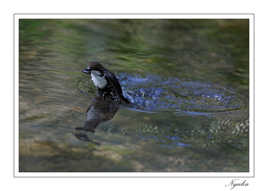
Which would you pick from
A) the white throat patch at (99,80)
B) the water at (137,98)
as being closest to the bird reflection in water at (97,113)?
the water at (137,98)

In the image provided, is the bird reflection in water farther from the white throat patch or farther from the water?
the white throat patch

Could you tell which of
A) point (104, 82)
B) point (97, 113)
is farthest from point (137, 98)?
point (97, 113)

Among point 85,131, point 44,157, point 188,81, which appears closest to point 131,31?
point 188,81

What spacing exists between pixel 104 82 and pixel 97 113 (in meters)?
0.99

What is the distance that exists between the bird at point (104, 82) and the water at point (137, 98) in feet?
0.75

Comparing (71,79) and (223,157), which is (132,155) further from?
(71,79)

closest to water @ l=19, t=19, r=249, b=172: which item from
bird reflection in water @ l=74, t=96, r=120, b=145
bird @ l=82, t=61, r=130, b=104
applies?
bird reflection in water @ l=74, t=96, r=120, b=145

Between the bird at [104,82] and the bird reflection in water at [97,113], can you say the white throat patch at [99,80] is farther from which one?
the bird reflection in water at [97,113]

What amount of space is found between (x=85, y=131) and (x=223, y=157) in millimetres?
1931

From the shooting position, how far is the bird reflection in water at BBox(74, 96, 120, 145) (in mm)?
5172

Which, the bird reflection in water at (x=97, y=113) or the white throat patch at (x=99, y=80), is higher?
the white throat patch at (x=99, y=80)

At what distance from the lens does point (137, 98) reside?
678 centimetres

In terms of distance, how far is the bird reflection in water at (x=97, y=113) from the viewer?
517 cm

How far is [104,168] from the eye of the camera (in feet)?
14.6
